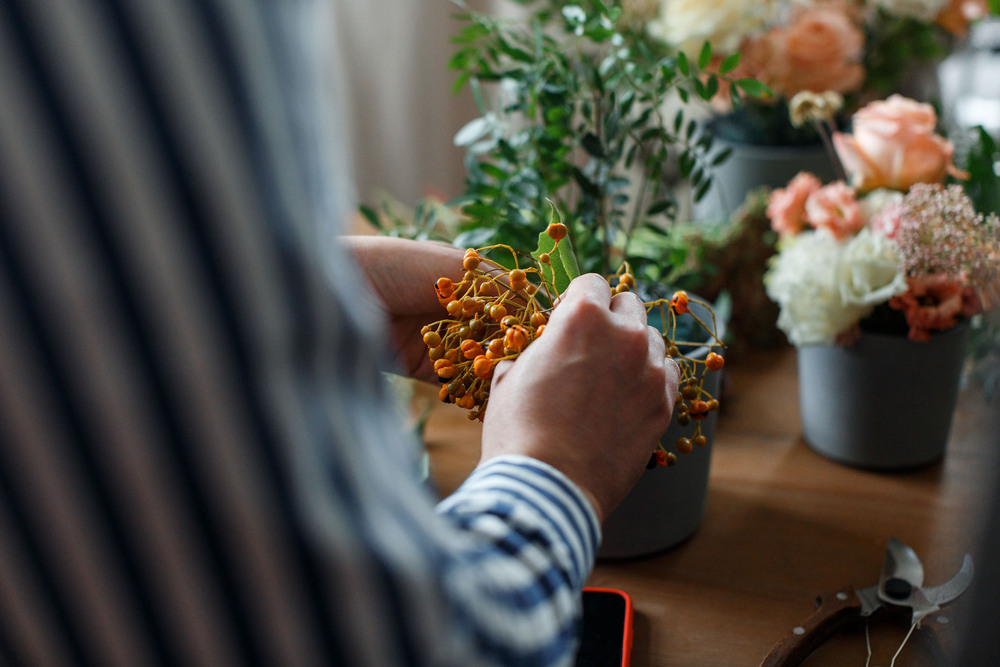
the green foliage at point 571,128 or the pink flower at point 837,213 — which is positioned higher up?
the green foliage at point 571,128

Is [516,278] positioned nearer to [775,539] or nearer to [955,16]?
[775,539]

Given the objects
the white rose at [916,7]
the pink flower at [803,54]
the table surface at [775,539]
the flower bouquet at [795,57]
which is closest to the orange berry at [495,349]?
the table surface at [775,539]

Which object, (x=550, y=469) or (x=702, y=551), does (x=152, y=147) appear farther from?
(x=702, y=551)

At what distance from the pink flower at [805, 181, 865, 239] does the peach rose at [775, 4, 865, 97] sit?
0.86ft

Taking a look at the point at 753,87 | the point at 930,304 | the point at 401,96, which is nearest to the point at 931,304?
the point at 930,304

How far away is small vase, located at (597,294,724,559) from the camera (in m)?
0.56

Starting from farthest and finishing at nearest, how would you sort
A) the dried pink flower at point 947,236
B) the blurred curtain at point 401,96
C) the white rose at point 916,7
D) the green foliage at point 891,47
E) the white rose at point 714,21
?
the blurred curtain at point 401,96 → the green foliage at point 891,47 → the white rose at point 916,7 → the white rose at point 714,21 → the dried pink flower at point 947,236

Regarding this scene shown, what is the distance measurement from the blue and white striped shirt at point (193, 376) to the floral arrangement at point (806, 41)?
1.64 feet

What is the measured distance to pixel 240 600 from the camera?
9.8 inches

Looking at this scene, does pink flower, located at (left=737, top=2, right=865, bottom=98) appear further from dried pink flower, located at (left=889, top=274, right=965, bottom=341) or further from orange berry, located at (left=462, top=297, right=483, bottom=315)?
orange berry, located at (left=462, top=297, right=483, bottom=315)

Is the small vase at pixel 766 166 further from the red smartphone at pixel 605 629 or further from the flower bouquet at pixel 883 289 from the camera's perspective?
the red smartphone at pixel 605 629

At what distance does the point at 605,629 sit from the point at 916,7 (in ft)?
2.93

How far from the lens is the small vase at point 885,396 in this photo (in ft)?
2.10

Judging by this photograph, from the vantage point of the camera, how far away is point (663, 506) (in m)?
0.58
